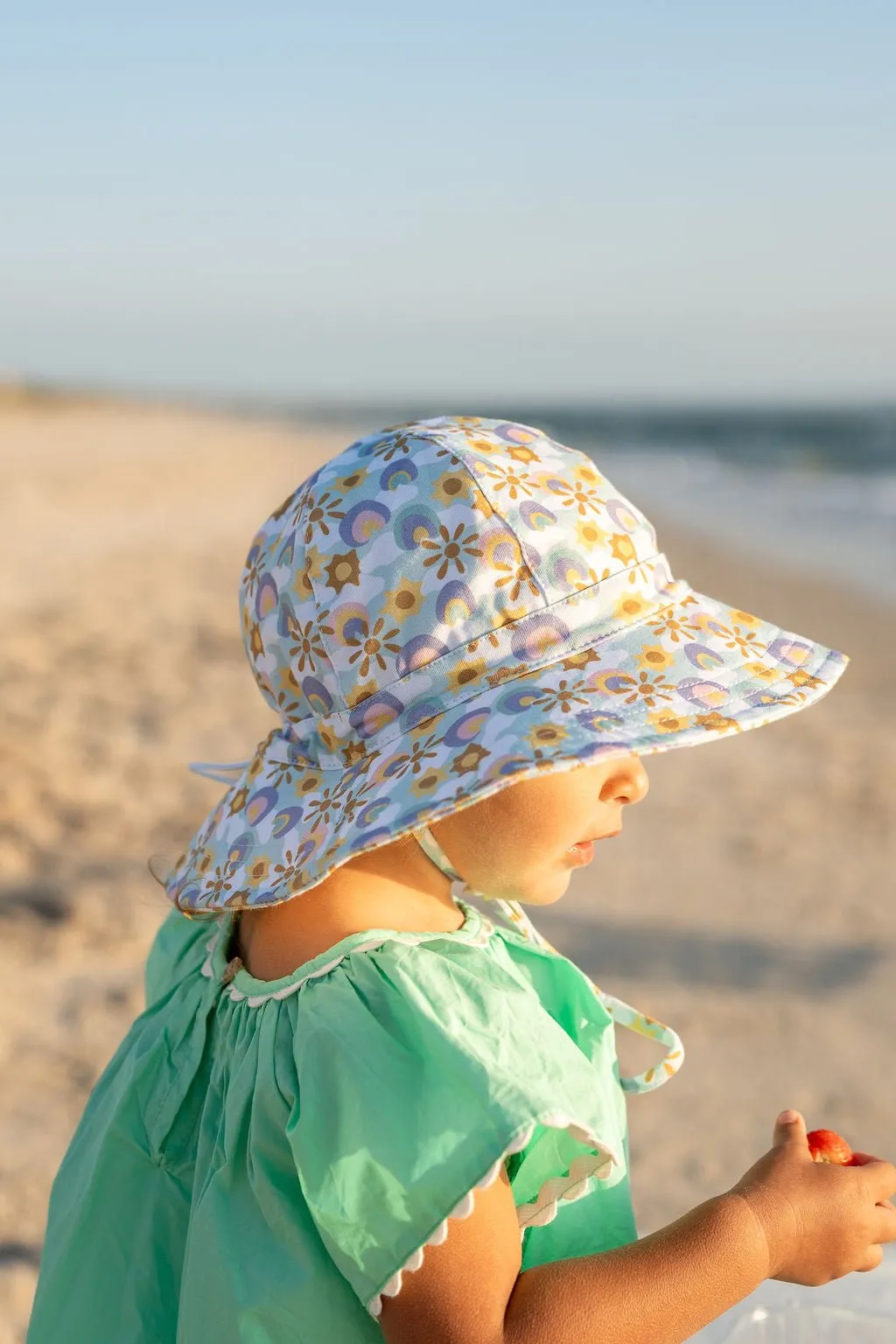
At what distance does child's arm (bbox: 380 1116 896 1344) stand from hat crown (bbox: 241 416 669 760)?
19.8 inches

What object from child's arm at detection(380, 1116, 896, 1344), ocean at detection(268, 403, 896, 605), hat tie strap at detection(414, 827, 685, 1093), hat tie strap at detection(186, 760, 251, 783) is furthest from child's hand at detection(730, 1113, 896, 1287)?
ocean at detection(268, 403, 896, 605)

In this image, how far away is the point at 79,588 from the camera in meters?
7.66

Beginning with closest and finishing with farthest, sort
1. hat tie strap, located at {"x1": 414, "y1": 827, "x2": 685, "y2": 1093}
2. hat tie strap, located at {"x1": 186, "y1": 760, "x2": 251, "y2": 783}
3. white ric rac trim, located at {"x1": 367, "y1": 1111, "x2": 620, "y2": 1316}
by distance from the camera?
white ric rac trim, located at {"x1": 367, "y1": 1111, "x2": 620, "y2": 1316}
hat tie strap, located at {"x1": 414, "y1": 827, "x2": 685, "y2": 1093}
hat tie strap, located at {"x1": 186, "y1": 760, "x2": 251, "y2": 783}

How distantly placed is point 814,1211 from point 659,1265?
19 centimetres

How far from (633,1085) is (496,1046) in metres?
0.54

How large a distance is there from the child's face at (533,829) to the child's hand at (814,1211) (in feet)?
1.12

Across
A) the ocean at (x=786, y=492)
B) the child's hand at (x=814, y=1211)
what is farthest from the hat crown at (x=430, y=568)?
the ocean at (x=786, y=492)

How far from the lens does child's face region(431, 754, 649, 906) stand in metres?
1.31

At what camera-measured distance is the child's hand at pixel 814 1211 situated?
1251 mm

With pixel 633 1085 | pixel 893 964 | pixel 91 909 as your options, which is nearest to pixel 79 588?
pixel 91 909

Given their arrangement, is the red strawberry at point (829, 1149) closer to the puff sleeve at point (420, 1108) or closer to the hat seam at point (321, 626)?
the puff sleeve at point (420, 1108)

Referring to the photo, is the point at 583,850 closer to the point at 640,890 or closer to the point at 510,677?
the point at 510,677

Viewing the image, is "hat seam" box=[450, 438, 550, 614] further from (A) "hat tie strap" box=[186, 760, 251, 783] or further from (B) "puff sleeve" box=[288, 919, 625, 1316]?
(A) "hat tie strap" box=[186, 760, 251, 783]

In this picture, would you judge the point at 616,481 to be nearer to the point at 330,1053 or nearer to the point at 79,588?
the point at 79,588
